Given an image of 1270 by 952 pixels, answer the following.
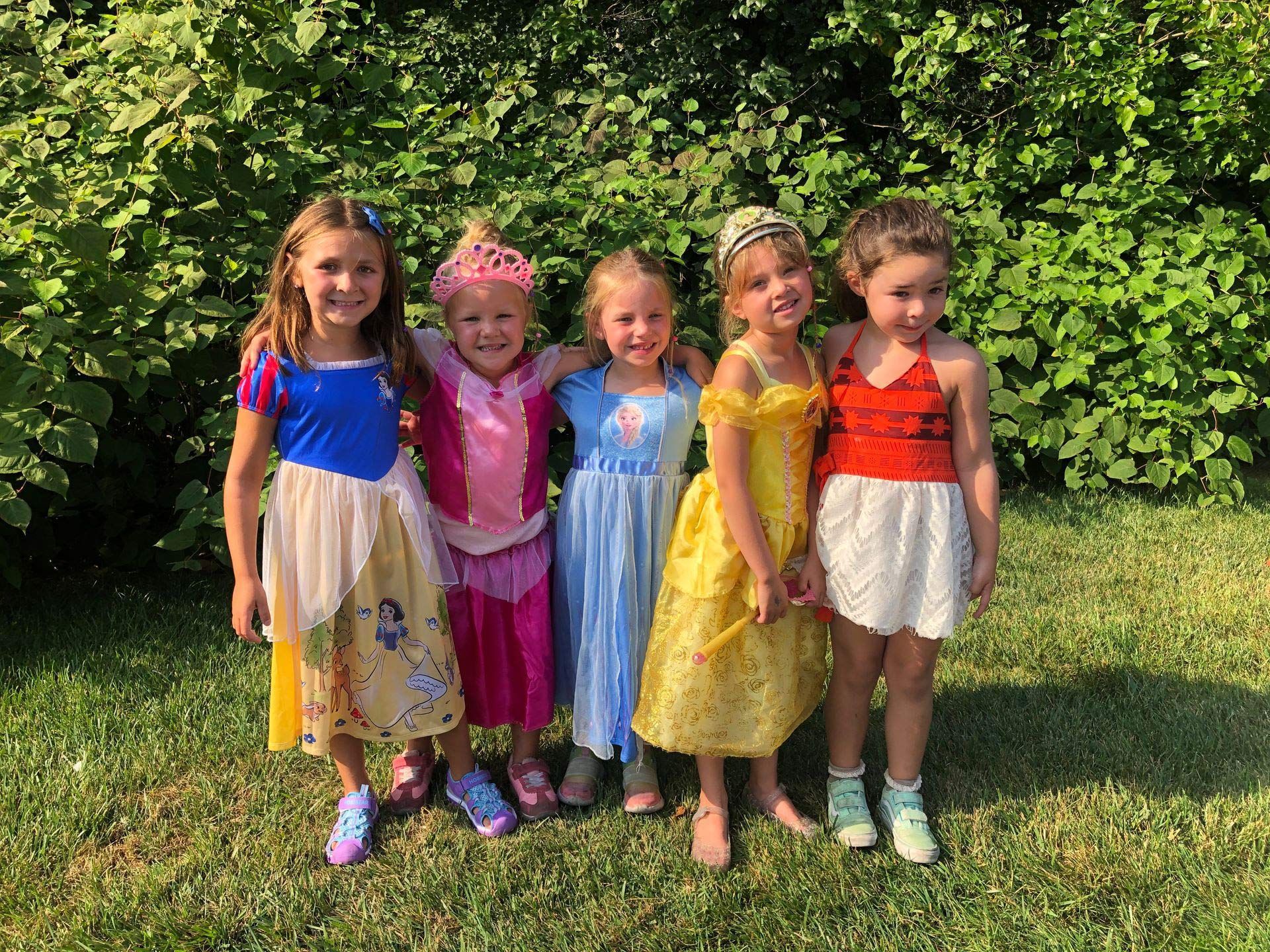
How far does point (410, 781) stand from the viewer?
2.61m

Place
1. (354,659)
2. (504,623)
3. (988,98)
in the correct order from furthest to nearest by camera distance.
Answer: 1. (988,98)
2. (504,623)
3. (354,659)

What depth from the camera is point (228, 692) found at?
10.0ft

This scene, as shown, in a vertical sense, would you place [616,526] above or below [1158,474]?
above

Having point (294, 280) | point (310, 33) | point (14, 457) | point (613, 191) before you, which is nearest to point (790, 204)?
point (613, 191)

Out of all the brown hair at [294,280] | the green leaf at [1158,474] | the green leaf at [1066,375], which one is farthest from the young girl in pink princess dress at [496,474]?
the green leaf at [1158,474]

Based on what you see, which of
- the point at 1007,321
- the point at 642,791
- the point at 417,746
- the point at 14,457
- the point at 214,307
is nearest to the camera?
the point at 642,791

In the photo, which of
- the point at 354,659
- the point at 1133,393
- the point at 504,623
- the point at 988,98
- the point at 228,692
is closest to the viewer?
the point at 354,659

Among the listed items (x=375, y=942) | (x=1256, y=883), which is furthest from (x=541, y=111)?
(x=1256, y=883)

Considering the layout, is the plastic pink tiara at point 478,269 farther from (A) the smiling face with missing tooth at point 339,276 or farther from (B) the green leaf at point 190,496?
(B) the green leaf at point 190,496

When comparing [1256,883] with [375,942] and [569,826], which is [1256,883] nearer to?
[569,826]

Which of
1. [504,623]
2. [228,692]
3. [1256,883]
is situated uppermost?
[504,623]

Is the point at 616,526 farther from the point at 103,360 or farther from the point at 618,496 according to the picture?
the point at 103,360

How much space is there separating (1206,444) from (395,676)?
376 cm

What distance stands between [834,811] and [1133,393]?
9.44ft
